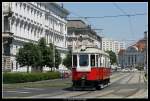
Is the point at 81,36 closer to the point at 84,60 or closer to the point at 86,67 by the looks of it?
the point at 84,60

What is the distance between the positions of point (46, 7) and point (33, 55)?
19.8 meters

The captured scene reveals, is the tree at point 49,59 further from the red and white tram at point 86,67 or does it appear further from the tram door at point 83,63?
the tram door at point 83,63

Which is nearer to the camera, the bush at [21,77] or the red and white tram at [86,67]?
the red and white tram at [86,67]

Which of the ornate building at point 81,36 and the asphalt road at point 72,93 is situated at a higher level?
the ornate building at point 81,36

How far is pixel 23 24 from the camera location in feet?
247

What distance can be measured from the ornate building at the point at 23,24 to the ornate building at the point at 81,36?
4.63 meters

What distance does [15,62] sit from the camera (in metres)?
69.2

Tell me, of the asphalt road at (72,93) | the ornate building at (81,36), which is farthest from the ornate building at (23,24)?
the asphalt road at (72,93)

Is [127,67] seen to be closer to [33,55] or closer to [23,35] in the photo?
[23,35]

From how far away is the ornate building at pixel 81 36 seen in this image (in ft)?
268

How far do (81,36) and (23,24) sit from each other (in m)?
11.2

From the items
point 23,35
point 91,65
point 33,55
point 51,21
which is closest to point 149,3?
point 91,65

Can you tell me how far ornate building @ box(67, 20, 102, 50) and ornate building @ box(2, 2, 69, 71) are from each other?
4.63 metres

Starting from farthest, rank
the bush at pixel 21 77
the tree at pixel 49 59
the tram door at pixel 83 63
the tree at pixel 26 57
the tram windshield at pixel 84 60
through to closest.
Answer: the tree at pixel 49 59 → the tree at pixel 26 57 → the bush at pixel 21 77 → the tram windshield at pixel 84 60 → the tram door at pixel 83 63
